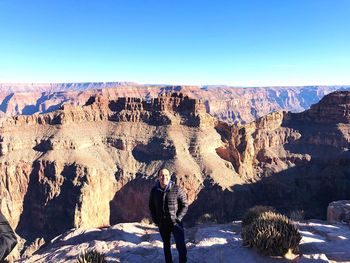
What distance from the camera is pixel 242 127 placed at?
256 ft

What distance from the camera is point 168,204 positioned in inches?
351

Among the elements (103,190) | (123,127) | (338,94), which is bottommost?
(103,190)

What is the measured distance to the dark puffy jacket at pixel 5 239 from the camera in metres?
5.11

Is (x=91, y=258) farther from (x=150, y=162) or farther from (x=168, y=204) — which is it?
(x=150, y=162)

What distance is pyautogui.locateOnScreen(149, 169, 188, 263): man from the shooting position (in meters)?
8.92

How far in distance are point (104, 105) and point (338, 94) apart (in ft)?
196

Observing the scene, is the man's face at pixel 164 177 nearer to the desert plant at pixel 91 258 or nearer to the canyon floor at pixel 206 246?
the desert plant at pixel 91 258

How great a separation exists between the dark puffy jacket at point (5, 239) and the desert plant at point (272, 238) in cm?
688

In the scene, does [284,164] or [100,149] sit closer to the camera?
[100,149]

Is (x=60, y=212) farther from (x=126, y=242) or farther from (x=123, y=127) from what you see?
(x=126, y=242)

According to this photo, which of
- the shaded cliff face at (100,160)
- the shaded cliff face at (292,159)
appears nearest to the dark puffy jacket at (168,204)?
the shaded cliff face at (292,159)

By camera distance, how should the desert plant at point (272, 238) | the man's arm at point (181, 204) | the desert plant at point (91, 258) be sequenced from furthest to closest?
the desert plant at point (272, 238)
the man's arm at point (181, 204)
the desert plant at point (91, 258)

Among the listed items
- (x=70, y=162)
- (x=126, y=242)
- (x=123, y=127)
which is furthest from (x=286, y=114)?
(x=126, y=242)

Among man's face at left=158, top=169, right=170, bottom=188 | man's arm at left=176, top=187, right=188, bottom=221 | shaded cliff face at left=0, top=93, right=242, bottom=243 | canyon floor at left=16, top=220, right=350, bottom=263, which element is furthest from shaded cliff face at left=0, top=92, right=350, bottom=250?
man's face at left=158, top=169, right=170, bottom=188
